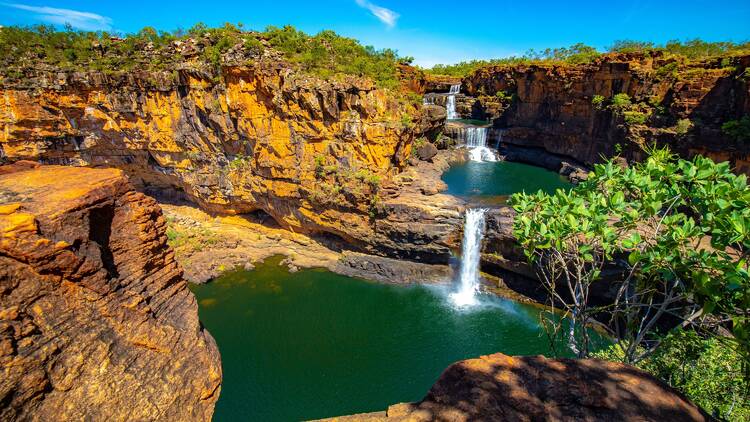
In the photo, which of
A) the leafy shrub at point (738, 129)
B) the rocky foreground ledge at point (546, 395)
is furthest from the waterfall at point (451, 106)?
the rocky foreground ledge at point (546, 395)

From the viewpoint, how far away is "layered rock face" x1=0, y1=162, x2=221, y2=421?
421cm

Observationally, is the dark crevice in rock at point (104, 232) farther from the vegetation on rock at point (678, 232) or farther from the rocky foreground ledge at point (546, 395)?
the vegetation on rock at point (678, 232)

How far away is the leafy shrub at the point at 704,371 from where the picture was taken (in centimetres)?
639

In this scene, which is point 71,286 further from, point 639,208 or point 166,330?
point 639,208

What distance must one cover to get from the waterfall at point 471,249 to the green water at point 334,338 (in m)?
1.42

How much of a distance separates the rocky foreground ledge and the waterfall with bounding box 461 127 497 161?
108 feet

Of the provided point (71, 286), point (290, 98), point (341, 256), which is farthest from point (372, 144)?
point (71, 286)

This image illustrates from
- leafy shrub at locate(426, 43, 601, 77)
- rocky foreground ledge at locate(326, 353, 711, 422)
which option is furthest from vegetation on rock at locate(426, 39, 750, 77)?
rocky foreground ledge at locate(326, 353, 711, 422)

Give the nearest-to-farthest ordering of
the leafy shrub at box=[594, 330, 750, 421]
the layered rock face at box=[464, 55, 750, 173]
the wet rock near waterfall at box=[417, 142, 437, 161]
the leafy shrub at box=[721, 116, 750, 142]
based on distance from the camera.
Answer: the leafy shrub at box=[594, 330, 750, 421], the leafy shrub at box=[721, 116, 750, 142], the layered rock face at box=[464, 55, 750, 173], the wet rock near waterfall at box=[417, 142, 437, 161]

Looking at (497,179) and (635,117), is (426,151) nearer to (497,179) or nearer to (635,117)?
(497,179)

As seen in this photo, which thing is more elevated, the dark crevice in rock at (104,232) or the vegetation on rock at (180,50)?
the vegetation on rock at (180,50)

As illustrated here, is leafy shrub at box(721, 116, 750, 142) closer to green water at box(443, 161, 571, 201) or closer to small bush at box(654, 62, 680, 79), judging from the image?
small bush at box(654, 62, 680, 79)

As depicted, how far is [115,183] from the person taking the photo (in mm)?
6148

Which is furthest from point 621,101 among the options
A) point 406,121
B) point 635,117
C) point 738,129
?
point 406,121
